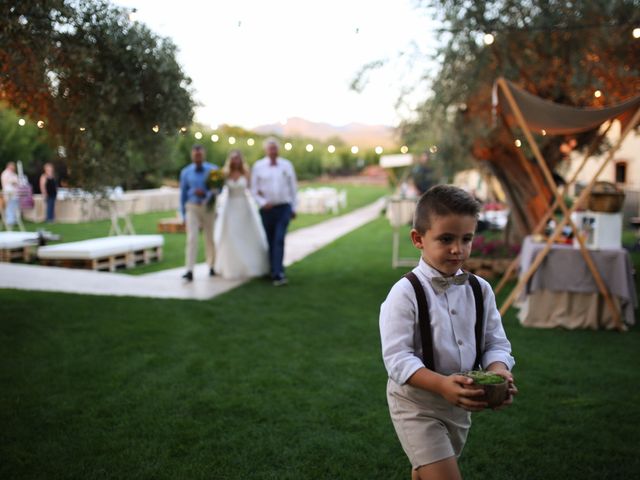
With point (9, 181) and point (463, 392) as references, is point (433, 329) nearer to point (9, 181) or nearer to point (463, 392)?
point (463, 392)

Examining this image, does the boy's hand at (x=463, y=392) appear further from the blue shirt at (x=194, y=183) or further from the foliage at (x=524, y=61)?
the blue shirt at (x=194, y=183)

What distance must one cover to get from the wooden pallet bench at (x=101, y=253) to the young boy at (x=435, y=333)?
10.2 meters

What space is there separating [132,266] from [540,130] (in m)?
7.94

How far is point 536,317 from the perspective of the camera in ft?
24.8

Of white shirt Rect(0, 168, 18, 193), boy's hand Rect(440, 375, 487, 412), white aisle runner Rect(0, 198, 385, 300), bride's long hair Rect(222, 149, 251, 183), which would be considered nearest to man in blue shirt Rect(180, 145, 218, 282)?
bride's long hair Rect(222, 149, 251, 183)

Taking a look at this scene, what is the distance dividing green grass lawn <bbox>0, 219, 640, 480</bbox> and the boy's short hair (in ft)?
6.31

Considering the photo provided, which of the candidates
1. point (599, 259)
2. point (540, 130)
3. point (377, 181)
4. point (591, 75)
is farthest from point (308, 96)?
point (377, 181)

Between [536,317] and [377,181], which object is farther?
[377,181]

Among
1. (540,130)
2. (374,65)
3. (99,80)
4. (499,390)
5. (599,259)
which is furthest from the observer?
(374,65)

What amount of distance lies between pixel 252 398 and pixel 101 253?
Result: 7717 millimetres

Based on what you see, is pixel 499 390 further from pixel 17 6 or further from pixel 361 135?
pixel 361 135

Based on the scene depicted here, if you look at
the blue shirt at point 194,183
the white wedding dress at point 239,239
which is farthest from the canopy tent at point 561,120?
the blue shirt at point 194,183

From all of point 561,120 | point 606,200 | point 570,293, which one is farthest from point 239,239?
point 606,200

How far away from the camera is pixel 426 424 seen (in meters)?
2.31
